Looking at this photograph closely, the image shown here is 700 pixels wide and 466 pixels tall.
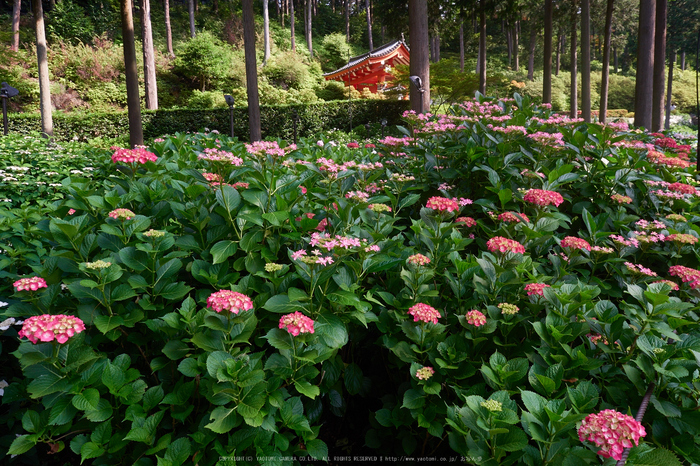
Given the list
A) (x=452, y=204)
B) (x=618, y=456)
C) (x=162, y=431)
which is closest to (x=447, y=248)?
(x=452, y=204)

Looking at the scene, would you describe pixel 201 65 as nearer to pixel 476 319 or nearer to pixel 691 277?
pixel 476 319

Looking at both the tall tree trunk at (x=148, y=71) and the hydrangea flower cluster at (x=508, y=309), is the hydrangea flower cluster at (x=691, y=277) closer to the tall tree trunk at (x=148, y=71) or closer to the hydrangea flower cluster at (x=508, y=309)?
the hydrangea flower cluster at (x=508, y=309)

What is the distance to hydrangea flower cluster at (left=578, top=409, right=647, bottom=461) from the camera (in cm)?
94

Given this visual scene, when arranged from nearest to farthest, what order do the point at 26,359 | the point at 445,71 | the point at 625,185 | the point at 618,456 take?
the point at 618,456 < the point at 26,359 < the point at 625,185 < the point at 445,71

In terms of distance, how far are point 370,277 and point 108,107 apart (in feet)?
71.4

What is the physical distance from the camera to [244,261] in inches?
66.0

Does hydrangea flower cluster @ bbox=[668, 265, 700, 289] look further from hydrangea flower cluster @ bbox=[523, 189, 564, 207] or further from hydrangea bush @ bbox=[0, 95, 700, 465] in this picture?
hydrangea flower cluster @ bbox=[523, 189, 564, 207]

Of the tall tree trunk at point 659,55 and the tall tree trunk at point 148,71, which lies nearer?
the tall tree trunk at point 659,55

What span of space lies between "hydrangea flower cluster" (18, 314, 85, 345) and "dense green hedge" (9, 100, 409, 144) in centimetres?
1558

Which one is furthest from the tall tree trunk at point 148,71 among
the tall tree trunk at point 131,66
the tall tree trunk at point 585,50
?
the tall tree trunk at point 585,50

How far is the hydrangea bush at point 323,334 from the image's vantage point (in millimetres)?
1233

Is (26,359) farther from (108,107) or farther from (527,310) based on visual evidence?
(108,107)

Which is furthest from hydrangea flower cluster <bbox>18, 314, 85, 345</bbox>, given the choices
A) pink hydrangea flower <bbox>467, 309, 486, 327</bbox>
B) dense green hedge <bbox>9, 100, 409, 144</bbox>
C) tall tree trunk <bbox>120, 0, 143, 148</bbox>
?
dense green hedge <bbox>9, 100, 409, 144</bbox>

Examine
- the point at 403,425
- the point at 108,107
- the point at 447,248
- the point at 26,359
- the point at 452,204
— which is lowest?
the point at 403,425
